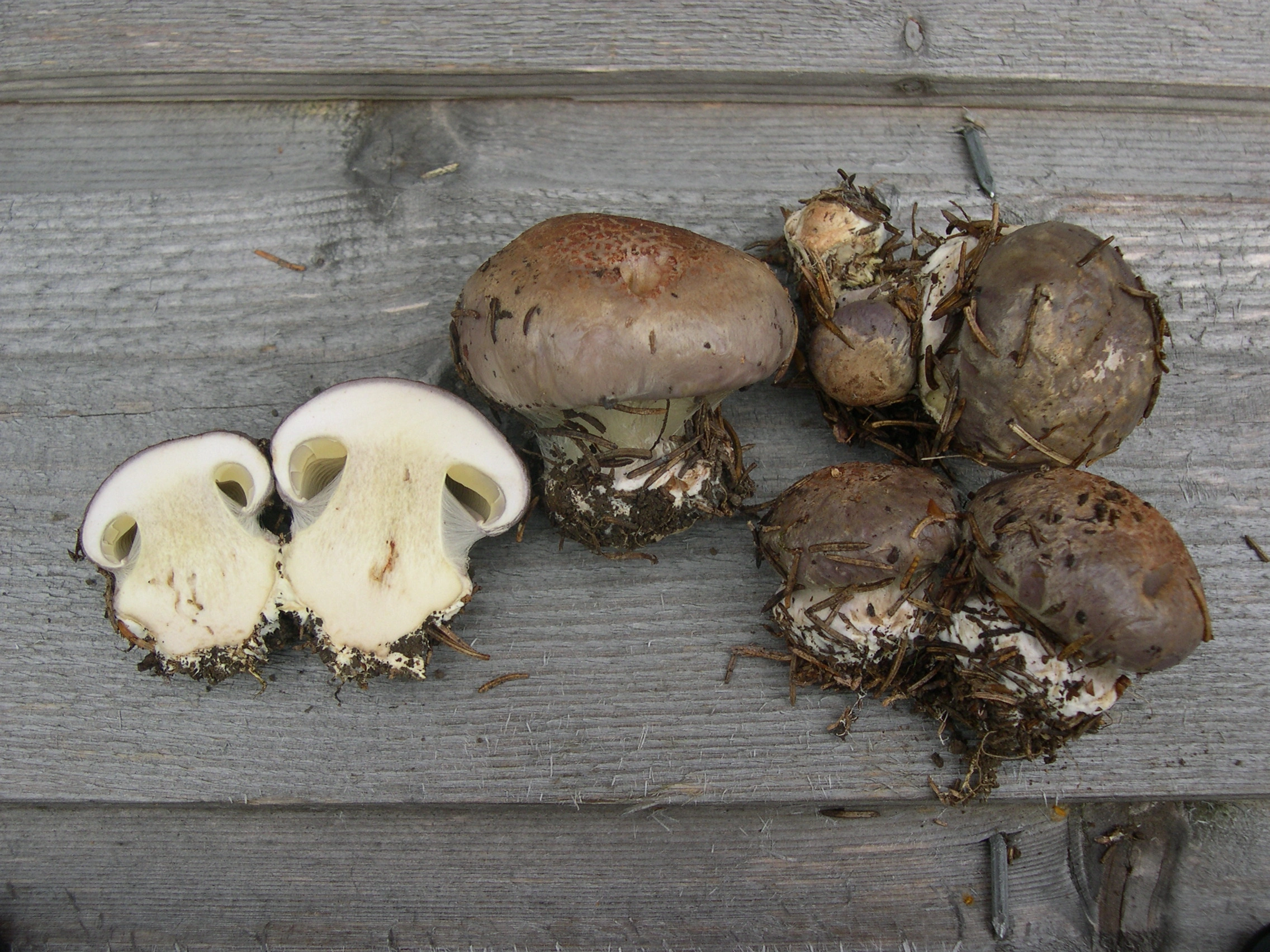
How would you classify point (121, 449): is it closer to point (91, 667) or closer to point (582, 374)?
point (91, 667)

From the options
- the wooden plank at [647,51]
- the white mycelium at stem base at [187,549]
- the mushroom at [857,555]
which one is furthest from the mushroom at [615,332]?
the wooden plank at [647,51]

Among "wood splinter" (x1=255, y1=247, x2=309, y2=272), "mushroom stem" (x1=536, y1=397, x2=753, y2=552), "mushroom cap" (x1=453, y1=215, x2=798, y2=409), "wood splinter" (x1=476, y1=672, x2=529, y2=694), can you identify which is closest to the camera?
"mushroom cap" (x1=453, y1=215, x2=798, y2=409)

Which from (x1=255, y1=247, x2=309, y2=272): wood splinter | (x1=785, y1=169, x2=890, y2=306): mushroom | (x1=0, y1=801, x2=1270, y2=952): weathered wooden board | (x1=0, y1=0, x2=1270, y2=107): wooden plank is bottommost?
(x1=0, y1=801, x2=1270, y2=952): weathered wooden board

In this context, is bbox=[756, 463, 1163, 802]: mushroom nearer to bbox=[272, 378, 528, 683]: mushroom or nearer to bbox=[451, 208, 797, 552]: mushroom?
bbox=[451, 208, 797, 552]: mushroom

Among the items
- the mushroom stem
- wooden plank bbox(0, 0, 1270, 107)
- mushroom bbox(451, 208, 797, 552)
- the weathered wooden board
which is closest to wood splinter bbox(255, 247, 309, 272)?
wooden plank bbox(0, 0, 1270, 107)

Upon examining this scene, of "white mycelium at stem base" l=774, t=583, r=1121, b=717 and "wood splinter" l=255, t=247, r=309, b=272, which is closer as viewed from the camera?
"white mycelium at stem base" l=774, t=583, r=1121, b=717

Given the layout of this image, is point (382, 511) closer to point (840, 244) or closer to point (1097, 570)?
point (840, 244)

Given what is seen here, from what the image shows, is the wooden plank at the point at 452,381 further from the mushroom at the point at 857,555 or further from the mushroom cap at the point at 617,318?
the mushroom cap at the point at 617,318
